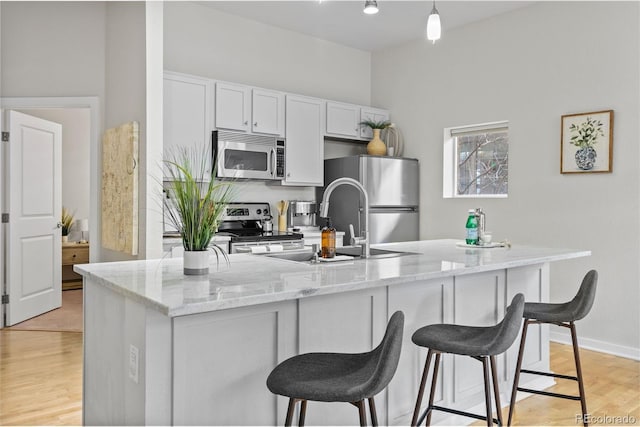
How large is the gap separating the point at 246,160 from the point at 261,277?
275 cm

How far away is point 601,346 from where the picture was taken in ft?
13.2

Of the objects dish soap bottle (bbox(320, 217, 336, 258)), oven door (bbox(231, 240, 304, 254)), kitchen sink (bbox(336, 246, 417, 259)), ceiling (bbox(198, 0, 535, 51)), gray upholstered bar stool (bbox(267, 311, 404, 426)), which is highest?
ceiling (bbox(198, 0, 535, 51))

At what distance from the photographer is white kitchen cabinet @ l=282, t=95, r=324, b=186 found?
4.89m

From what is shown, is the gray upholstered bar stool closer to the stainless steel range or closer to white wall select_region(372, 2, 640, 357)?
the stainless steel range

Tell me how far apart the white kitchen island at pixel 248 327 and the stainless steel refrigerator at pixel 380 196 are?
7.59 ft

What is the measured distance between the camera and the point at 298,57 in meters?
5.30

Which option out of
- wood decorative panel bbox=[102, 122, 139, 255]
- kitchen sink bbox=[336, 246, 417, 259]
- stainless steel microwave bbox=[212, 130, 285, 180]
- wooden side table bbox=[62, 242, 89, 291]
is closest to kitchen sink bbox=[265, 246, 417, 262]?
kitchen sink bbox=[336, 246, 417, 259]

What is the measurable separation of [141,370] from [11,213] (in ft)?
12.2

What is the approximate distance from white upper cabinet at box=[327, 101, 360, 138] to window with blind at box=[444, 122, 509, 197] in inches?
37.8

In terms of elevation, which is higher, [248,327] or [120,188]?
[120,188]

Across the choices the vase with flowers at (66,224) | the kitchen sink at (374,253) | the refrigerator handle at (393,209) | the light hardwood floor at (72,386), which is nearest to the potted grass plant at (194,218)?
the kitchen sink at (374,253)

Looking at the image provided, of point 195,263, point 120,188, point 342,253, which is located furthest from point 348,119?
point 195,263

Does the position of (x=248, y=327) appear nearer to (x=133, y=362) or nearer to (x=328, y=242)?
(x=133, y=362)

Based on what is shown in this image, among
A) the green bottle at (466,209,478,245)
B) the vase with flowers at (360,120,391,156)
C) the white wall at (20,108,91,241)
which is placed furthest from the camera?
the white wall at (20,108,91,241)
